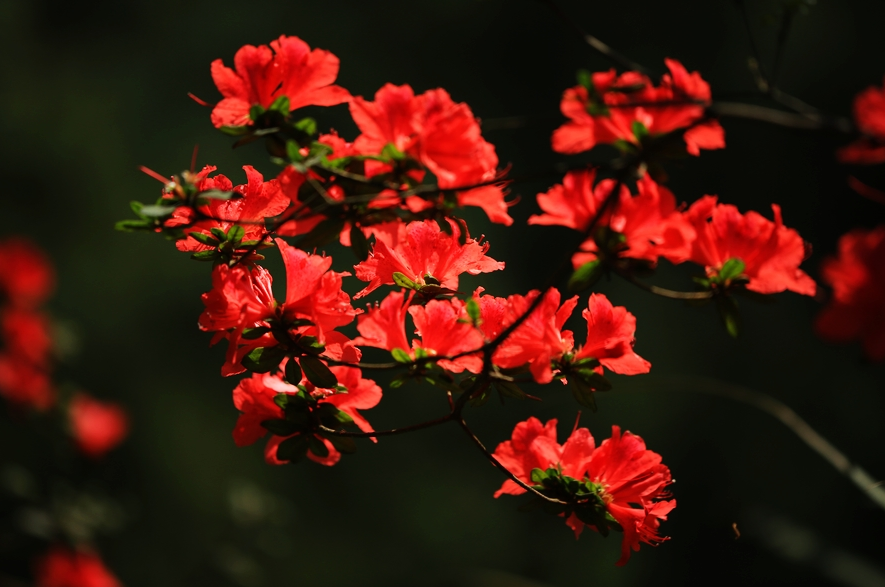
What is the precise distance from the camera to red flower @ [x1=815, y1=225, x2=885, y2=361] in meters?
0.35

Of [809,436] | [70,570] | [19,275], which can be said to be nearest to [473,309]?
[809,436]

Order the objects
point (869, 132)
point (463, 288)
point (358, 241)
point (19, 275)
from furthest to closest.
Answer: point (463, 288)
point (19, 275)
point (358, 241)
point (869, 132)

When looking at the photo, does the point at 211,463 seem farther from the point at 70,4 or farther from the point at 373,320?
the point at 373,320

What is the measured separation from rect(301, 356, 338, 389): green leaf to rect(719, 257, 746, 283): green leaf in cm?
31

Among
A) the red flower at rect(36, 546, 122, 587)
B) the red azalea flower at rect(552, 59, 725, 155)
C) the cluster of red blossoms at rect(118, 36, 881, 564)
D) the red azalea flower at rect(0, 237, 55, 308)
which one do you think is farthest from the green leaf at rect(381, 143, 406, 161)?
the red azalea flower at rect(0, 237, 55, 308)

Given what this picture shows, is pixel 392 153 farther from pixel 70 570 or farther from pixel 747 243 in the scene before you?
pixel 70 570

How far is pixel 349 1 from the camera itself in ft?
9.88

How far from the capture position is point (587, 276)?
1.37 feet

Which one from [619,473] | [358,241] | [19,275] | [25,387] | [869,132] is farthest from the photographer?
[19,275]

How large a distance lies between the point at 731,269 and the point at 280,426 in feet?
1.24

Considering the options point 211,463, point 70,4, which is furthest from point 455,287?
point 70,4

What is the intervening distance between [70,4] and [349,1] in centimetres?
143

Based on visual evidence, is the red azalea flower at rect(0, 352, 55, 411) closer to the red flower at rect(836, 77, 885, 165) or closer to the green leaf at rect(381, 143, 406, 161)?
the green leaf at rect(381, 143, 406, 161)

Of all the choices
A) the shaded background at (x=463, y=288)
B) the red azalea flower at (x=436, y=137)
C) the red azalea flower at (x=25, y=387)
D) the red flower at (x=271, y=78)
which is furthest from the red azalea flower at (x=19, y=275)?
the red azalea flower at (x=436, y=137)
